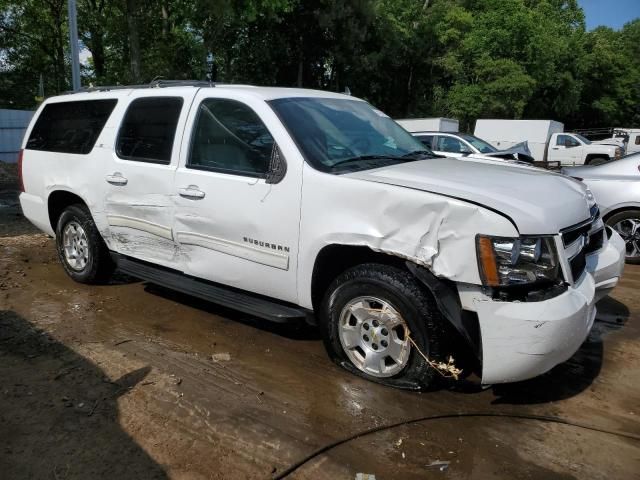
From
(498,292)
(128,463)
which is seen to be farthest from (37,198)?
(498,292)

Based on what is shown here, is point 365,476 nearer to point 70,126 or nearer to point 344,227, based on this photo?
point 344,227

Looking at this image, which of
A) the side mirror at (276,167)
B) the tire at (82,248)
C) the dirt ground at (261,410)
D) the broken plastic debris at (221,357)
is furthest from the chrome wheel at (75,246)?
the side mirror at (276,167)

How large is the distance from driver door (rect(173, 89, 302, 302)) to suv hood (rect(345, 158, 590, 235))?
24.0 inches

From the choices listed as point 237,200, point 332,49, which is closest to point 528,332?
point 237,200

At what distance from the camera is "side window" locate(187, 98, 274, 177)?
3.82 meters

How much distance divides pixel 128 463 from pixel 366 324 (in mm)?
1556

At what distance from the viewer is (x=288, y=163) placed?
3598mm

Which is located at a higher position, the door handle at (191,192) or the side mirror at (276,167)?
the side mirror at (276,167)

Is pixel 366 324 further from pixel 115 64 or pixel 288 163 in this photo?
pixel 115 64

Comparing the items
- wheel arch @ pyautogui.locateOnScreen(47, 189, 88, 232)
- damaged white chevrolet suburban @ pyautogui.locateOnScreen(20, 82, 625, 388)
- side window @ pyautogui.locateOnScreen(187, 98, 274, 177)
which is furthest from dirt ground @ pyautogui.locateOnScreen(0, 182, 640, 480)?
side window @ pyautogui.locateOnScreen(187, 98, 274, 177)

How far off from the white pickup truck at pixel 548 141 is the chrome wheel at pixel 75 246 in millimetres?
20640

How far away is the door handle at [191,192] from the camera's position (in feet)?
13.2

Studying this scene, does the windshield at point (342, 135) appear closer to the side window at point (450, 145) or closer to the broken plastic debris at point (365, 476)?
the broken plastic debris at point (365, 476)

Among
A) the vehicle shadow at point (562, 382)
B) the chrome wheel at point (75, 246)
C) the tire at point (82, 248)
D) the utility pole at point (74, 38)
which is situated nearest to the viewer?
the vehicle shadow at point (562, 382)
